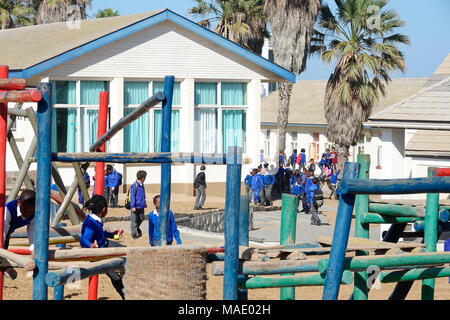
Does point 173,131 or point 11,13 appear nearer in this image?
point 173,131

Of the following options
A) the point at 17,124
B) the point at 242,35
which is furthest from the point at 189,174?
A: the point at 242,35

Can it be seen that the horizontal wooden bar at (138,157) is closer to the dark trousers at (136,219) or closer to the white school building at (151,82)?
the dark trousers at (136,219)

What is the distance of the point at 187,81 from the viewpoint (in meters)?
24.8

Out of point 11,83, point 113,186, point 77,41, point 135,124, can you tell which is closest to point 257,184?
point 135,124

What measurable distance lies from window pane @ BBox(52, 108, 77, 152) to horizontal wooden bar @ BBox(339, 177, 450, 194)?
18972mm

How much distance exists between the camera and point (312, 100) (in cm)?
4803

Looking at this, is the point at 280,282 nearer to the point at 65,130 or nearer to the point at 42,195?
the point at 42,195

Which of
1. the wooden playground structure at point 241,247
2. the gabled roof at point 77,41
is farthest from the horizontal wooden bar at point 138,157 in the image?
the gabled roof at point 77,41

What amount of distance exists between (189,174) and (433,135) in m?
9.71

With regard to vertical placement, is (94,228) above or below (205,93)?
below

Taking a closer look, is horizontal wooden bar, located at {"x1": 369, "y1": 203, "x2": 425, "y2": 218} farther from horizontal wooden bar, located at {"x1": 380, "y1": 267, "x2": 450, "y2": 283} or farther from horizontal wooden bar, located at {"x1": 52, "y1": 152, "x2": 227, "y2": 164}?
horizontal wooden bar, located at {"x1": 52, "y1": 152, "x2": 227, "y2": 164}

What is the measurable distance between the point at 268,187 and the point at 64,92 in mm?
6668

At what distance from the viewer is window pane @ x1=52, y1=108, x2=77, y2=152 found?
23812 millimetres

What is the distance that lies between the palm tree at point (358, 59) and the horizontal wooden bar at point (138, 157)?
2364cm
